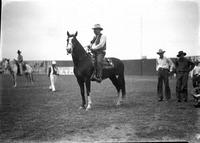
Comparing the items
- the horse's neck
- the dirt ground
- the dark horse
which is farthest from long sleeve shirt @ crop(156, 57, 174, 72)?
the horse's neck

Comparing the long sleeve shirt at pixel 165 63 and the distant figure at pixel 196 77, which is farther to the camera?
the distant figure at pixel 196 77

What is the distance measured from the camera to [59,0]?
17.5ft

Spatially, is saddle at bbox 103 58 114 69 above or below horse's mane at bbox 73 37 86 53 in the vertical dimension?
below

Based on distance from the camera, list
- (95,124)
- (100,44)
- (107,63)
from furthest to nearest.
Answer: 1. (107,63)
2. (100,44)
3. (95,124)

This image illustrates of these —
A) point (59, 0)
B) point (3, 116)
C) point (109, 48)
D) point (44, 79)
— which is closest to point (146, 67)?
point (109, 48)

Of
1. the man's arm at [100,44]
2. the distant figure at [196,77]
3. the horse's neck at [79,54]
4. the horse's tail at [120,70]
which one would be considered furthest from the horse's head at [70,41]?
the distant figure at [196,77]

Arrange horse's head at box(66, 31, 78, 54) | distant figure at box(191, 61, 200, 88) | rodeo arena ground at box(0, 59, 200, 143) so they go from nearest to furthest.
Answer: rodeo arena ground at box(0, 59, 200, 143), horse's head at box(66, 31, 78, 54), distant figure at box(191, 61, 200, 88)

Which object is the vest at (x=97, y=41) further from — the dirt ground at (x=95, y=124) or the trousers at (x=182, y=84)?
the trousers at (x=182, y=84)

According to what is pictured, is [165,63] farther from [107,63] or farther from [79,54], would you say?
[79,54]

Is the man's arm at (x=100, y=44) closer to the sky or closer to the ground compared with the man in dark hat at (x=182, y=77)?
closer to the sky

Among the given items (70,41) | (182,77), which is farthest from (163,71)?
(70,41)

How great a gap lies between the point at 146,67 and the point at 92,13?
4.79 meters

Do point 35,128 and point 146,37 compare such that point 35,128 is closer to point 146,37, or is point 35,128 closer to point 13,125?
point 13,125

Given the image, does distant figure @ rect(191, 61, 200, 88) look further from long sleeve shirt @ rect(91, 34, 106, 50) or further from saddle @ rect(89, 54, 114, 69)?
long sleeve shirt @ rect(91, 34, 106, 50)
